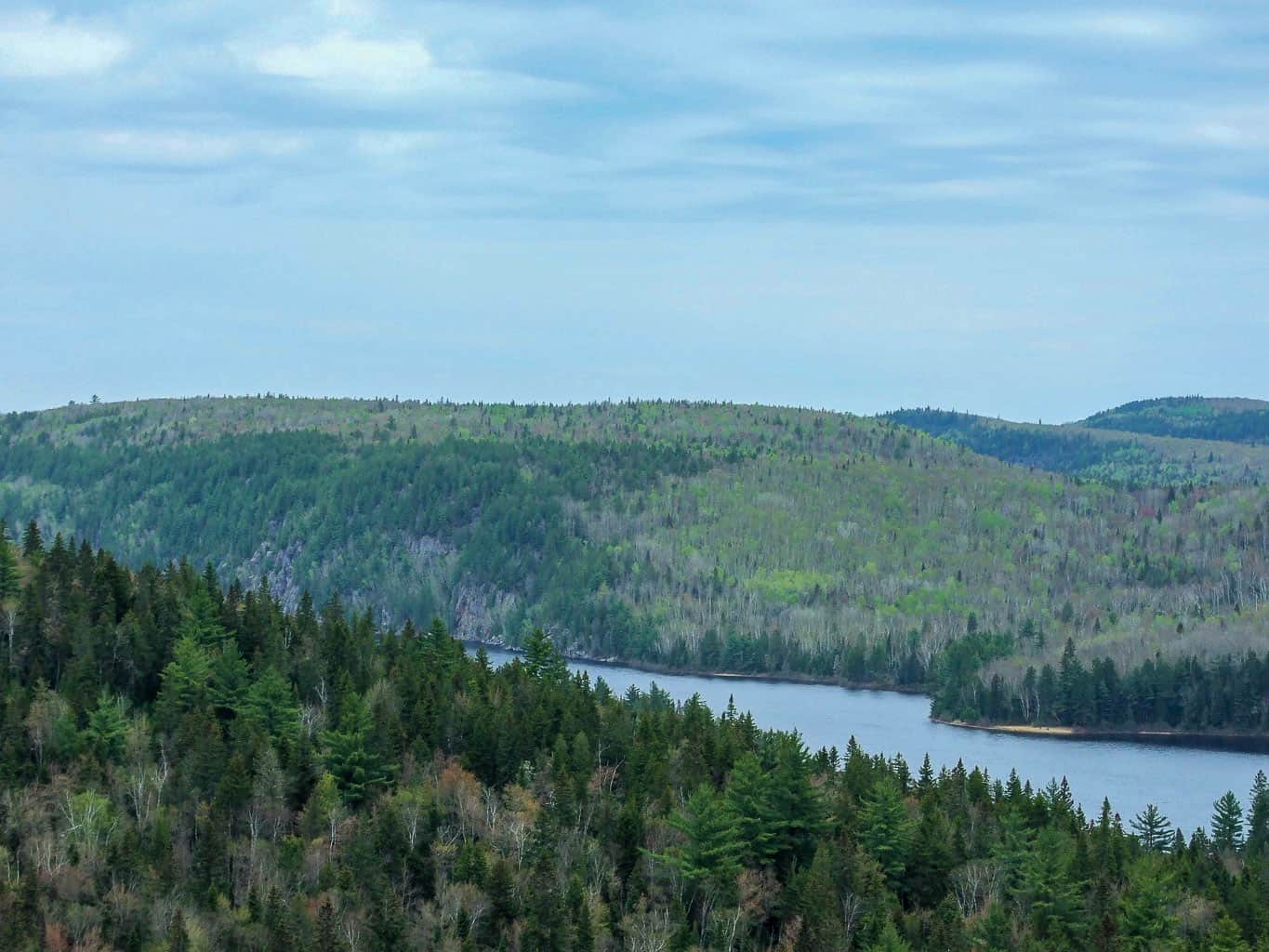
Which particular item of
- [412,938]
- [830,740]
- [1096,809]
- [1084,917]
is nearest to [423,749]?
[412,938]

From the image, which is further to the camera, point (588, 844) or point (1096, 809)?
point (1096, 809)

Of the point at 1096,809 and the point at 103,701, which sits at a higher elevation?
the point at 103,701

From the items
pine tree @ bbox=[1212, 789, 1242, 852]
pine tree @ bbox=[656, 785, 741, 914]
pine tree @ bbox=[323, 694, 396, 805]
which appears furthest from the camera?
pine tree @ bbox=[1212, 789, 1242, 852]

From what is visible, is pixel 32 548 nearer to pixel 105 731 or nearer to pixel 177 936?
pixel 105 731

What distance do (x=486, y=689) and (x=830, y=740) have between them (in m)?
75.0

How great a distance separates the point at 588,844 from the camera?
104938mm

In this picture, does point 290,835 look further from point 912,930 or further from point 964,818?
point 964,818

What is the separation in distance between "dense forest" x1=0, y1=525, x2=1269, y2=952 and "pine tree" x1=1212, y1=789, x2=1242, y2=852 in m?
9.31

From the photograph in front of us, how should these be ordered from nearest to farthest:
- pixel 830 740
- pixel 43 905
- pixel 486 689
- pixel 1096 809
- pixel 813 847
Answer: pixel 43 905 → pixel 813 847 → pixel 486 689 → pixel 1096 809 → pixel 830 740

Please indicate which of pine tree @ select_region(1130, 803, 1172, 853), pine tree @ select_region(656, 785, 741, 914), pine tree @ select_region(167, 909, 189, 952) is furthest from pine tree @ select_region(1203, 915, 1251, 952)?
pine tree @ select_region(167, 909, 189, 952)

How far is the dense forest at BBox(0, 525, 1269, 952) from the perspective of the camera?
95.9 metres

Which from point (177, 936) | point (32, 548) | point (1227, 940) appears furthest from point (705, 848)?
point (32, 548)

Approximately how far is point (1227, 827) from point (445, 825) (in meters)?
63.6

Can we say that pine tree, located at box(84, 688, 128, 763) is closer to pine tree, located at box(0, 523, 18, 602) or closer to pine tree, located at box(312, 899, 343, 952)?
pine tree, located at box(0, 523, 18, 602)
